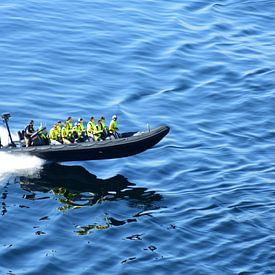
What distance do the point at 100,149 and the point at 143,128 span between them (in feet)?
25.9

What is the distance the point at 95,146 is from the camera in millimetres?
55281

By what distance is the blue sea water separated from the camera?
156 ft

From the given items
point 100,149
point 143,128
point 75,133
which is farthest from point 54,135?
point 143,128

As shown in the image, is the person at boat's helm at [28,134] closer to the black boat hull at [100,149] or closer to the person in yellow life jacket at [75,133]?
the black boat hull at [100,149]

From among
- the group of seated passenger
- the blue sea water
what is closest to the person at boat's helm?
the group of seated passenger

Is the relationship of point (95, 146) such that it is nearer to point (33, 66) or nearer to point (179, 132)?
point (179, 132)

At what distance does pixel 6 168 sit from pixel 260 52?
2865 centimetres

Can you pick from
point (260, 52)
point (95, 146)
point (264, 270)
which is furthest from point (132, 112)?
point (264, 270)

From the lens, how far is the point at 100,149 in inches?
2175

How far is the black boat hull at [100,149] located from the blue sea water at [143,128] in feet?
2.78

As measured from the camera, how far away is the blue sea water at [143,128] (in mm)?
47594

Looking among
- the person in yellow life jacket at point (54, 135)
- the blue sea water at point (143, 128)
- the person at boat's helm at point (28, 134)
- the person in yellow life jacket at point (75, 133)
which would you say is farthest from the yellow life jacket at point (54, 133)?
the blue sea water at point (143, 128)

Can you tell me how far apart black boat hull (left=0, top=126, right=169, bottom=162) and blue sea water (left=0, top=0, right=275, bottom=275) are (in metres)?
0.85

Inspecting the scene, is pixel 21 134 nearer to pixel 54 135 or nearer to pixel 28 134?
pixel 28 134
